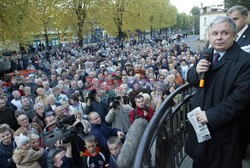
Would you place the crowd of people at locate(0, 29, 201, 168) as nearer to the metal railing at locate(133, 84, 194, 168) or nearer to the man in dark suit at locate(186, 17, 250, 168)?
the metal railing at locate(133, 84, 194, 168)

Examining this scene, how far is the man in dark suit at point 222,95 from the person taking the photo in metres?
2.01

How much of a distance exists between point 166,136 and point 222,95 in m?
0.90

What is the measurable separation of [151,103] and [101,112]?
137cm

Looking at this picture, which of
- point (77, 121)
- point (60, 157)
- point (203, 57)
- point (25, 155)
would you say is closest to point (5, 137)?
point (25, 155)

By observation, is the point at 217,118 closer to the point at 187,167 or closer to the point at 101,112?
the point at 187,167

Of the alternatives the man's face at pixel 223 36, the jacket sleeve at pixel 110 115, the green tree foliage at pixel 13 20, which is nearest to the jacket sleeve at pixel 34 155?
the jacket sleeve at pixel 110 115

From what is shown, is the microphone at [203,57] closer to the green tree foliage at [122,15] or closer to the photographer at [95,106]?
the photographer at [95,106]

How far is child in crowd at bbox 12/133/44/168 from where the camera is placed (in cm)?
400

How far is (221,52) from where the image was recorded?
2184mm

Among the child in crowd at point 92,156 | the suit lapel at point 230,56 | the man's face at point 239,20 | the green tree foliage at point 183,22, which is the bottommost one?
the child in crowd at point 92,156

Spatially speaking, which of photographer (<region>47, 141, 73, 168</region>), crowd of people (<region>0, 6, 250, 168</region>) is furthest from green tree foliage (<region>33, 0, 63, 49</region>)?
photographer (<region>47, 141, 73, 168</region>)

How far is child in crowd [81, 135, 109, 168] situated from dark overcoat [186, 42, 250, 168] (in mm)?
2071

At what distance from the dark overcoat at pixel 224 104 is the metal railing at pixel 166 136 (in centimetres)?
40

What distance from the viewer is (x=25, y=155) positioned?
4027 millimetres
